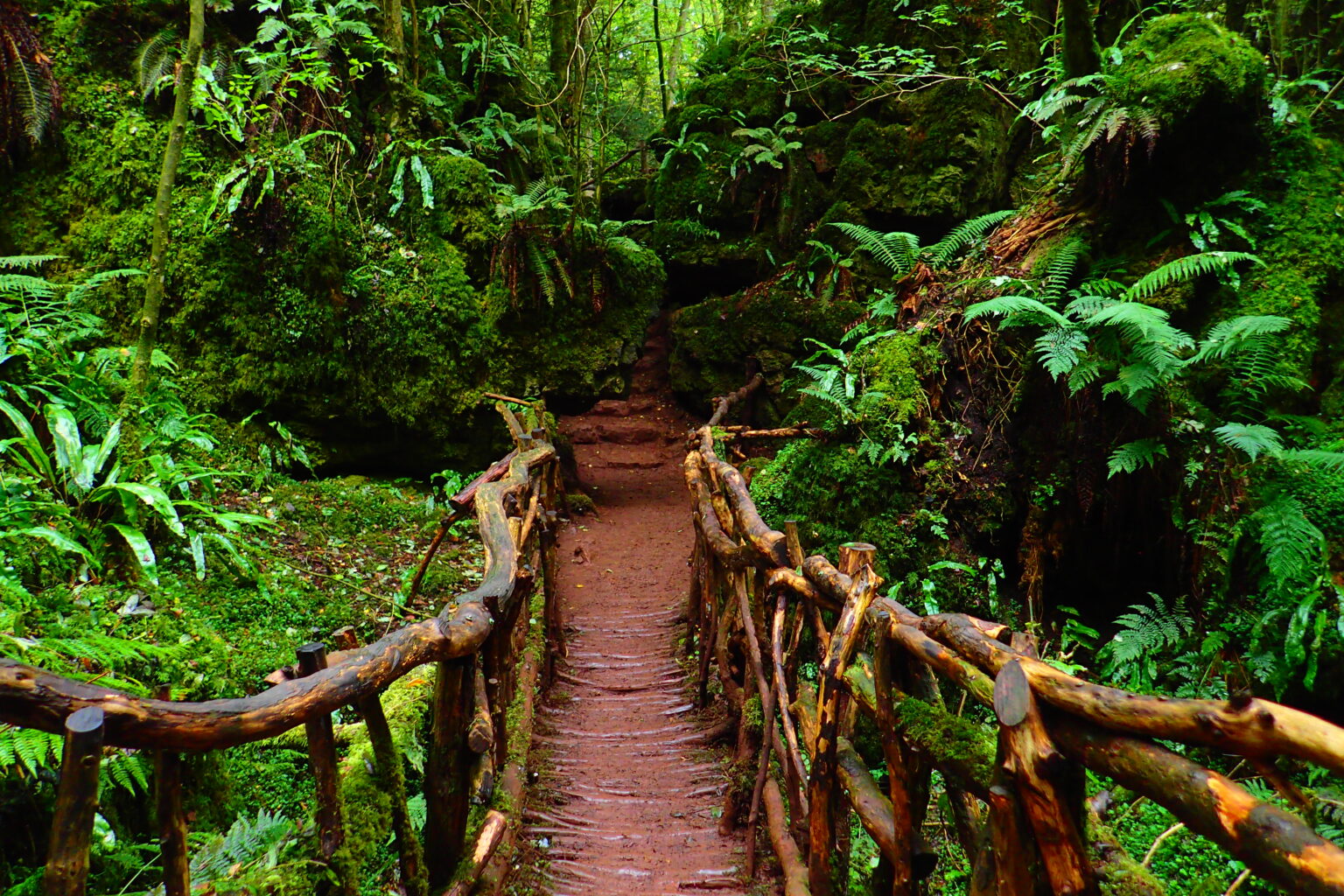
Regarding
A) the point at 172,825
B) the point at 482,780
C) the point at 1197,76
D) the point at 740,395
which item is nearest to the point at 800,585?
the point at 482,780

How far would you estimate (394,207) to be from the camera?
894 centimetres

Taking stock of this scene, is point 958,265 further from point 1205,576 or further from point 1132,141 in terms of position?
point 1205,576

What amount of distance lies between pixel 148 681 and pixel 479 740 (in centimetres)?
152

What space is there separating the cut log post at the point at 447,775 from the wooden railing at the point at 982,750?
1.37 metres

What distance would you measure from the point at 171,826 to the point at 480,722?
1.24m

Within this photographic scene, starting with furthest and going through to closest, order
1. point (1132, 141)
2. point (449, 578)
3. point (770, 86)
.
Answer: point (770, 86), point (449, 578), point (1132, 141)

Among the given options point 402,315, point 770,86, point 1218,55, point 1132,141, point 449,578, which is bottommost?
point 449,578

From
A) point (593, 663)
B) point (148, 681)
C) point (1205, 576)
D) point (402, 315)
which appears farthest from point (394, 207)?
point (1205, 576)

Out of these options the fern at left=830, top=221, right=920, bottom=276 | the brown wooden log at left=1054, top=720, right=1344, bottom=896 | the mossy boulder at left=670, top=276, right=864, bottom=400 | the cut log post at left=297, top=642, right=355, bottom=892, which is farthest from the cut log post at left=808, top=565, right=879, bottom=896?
the mossy boulder at left=670, top=276, right=864, bottom=400

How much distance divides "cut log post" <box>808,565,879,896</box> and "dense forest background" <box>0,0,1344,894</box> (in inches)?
26.0

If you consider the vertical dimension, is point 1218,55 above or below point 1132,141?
above

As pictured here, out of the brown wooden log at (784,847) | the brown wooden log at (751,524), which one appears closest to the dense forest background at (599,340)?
the brown wooden log at (784,847)

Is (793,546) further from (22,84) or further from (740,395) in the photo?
(22,84)

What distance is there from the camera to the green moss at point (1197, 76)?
520 cm
